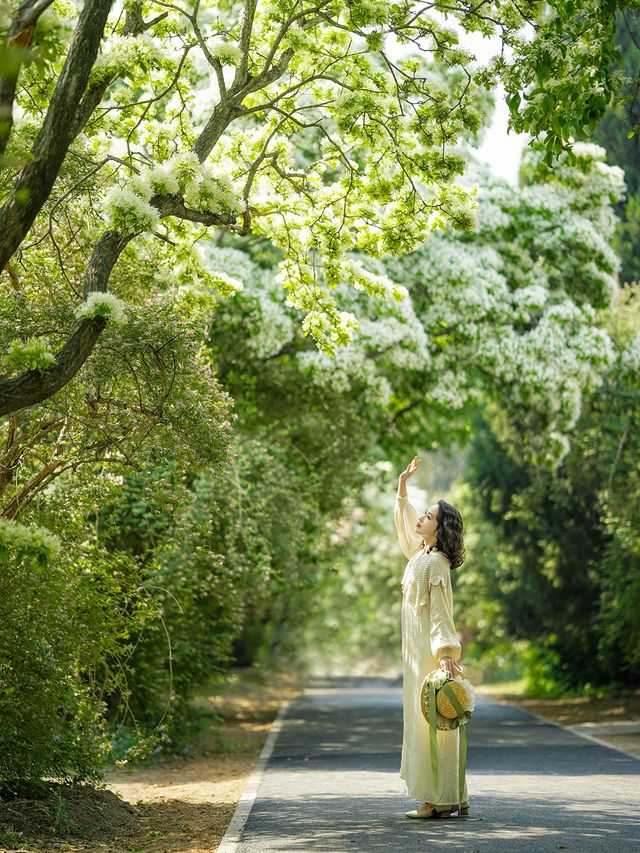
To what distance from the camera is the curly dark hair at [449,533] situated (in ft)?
30.3

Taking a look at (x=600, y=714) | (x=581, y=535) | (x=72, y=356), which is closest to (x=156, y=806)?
(x=72, y=356)

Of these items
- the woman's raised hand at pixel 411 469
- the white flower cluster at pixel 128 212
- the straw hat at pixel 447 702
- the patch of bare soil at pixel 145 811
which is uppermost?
the white flower cluster at pixel 128 212

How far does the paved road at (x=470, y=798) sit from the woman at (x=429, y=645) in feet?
0.85

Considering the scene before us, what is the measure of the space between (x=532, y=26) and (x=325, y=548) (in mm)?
17502

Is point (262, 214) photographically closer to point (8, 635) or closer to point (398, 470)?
point (8, 635)

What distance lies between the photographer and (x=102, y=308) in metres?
8.11

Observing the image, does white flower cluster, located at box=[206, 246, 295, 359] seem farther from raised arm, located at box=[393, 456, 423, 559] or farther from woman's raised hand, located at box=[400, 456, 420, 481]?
woman's raised hand, located at box=[400, 456, 420, 481]

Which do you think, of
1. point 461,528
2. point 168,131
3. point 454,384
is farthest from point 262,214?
point 454,384

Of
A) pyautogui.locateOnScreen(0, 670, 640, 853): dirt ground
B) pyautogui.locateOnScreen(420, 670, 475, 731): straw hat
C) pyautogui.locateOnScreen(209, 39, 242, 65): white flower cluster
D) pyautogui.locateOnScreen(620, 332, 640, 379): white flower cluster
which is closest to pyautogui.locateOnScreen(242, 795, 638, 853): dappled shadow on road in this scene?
pyautogui.locateOnScreen(0, 670, 640, 853): dirt ground

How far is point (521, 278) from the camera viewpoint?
20984 mm

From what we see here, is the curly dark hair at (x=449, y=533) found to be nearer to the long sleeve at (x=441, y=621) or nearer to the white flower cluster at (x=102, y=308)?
the long sleeve at (x=441, y=621)

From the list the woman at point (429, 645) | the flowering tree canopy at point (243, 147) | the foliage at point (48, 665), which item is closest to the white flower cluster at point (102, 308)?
the flowering tree canopy at point (243, 147)

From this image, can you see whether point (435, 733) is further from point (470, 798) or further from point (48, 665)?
point (48, 665)

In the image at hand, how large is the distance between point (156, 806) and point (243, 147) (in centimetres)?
647
